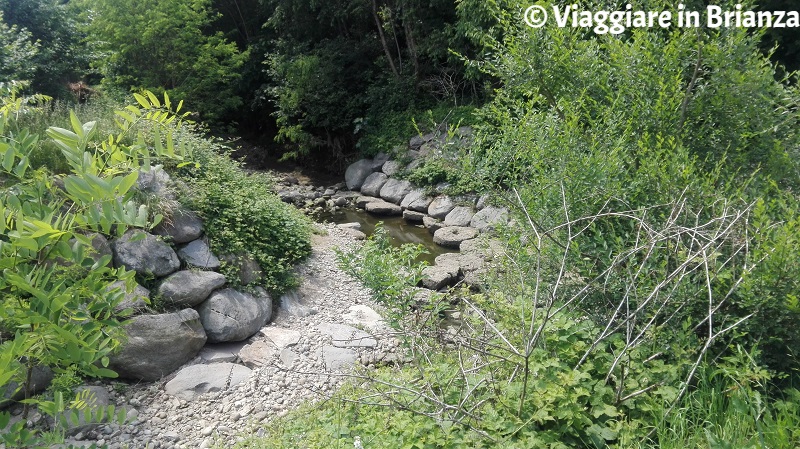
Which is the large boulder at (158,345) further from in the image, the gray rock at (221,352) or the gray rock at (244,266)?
the gray rock at (244,266)

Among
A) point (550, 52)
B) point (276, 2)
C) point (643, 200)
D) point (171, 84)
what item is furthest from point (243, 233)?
point (276, 2)

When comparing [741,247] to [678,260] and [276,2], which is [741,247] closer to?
[678,260]

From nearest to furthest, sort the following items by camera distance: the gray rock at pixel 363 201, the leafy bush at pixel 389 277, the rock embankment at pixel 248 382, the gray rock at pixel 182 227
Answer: the leafy bush at pixel 389 277 → the rock embankment at pixel 248 382 → the gray rock at pixel 182 227 → the gray rock at pixel 363 201

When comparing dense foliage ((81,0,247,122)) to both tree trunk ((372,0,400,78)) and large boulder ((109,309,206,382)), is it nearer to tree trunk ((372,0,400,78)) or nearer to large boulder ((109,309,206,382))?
tree trunk ((372,0,400,78))

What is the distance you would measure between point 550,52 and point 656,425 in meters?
2.25

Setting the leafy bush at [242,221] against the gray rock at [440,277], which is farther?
the gray rock at [440,277]

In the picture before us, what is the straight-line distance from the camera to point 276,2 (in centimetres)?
1441

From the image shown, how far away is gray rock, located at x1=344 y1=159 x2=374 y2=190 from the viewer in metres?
12.3

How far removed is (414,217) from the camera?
397 inches

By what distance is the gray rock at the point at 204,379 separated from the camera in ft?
15.6

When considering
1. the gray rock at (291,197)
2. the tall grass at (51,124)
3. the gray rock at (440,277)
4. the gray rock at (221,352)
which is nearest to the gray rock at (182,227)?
the tall grass at (51,124)

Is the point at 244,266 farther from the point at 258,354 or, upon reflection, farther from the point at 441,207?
the point at 441,207

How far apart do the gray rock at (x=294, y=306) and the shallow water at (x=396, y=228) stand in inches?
94.6

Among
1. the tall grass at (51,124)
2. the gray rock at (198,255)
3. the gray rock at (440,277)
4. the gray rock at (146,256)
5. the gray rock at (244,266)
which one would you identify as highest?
the tall grass at (51,124)
